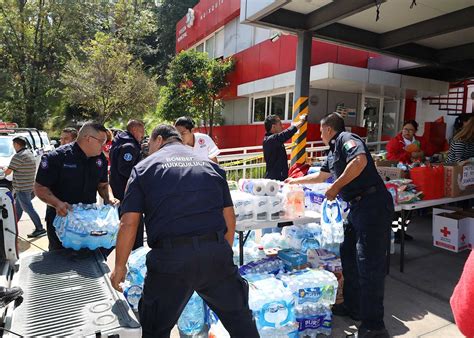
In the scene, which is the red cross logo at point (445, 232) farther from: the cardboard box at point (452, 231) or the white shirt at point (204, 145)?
the white shirt at point (204, 145)

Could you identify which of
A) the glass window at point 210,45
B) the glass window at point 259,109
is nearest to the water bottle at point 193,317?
the glass window at point 259,109

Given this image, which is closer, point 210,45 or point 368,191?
point 368,191

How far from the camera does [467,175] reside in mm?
5473

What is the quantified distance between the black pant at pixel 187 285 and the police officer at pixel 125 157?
216 cm

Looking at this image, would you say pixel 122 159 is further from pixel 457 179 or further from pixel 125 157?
pixel 457 179

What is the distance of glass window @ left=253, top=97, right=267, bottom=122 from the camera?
14.5 metres

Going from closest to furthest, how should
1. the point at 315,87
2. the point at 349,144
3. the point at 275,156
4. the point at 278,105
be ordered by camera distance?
the point at 349,144, the point at 275,156, the point at 315,87, the point at 278,105

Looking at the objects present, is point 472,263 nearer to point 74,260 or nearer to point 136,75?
point 74,260

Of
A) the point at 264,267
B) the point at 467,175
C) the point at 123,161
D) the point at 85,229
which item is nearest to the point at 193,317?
the point at 264,267

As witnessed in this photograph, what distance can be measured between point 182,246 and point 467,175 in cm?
509

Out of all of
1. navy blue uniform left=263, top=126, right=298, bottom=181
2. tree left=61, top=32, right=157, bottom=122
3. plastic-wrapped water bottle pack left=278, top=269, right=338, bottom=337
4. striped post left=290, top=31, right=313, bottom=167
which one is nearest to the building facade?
striped post left=290, top=31, right=313, bottom=167

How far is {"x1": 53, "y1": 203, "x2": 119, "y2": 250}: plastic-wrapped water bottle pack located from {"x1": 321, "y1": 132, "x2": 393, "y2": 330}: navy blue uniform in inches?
85.0

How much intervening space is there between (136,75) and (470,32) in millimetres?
19681

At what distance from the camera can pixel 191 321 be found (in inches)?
127
